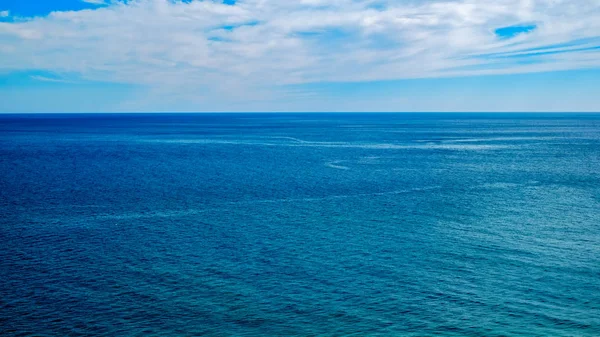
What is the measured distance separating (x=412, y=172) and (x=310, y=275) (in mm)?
72591

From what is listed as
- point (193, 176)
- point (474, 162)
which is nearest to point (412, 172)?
point (474, 162)

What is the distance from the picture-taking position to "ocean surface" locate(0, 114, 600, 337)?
43688mm

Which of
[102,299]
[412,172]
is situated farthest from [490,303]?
[412,172]

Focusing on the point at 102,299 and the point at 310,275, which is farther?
the point at 310,275

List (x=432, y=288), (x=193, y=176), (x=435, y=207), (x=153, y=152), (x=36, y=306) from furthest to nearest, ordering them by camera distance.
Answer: (x=153, y=152) < (x=193, y=176) < (x=435, y=207) < (x=432, y=288) < (x=36, y=306)

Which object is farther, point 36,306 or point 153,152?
point 153,152

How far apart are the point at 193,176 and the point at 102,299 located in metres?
69.3

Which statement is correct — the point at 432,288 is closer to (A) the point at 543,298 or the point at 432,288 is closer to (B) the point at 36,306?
(A) the point at 543,298

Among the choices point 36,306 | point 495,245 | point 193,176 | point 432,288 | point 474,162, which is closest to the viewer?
point 36,306

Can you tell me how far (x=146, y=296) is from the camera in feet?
157

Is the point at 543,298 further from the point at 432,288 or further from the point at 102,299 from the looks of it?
the point at 102,299

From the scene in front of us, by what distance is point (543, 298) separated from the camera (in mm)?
47375

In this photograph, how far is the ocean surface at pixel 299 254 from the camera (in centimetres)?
4369

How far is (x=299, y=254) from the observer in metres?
59.5
